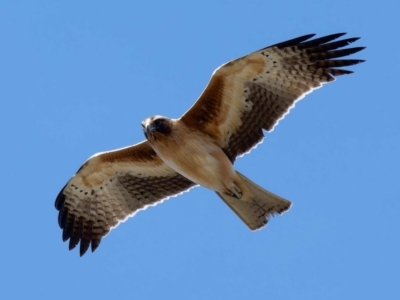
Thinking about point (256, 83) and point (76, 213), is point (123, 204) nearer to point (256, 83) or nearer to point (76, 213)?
point (76, 213)

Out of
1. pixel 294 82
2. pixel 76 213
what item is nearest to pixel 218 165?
pixel 294 82

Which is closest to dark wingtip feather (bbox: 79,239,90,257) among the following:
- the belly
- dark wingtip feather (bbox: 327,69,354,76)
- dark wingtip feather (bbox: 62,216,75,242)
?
dark wingtip feather (bbox: 62,216,75,242)

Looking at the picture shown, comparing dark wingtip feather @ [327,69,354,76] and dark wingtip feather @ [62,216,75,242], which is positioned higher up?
dark wingtip feather @ [327,69,354,76]

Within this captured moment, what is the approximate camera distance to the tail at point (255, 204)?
513 inches

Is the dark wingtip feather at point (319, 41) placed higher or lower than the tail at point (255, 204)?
higher

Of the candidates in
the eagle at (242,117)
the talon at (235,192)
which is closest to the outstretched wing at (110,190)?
the eagle at (242,117)

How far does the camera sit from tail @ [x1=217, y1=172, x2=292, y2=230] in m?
13.0

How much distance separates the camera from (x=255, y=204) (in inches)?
519

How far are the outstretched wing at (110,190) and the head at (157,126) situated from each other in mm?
743

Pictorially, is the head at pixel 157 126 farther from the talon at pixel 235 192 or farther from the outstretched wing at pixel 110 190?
the talon at pixel 235 192

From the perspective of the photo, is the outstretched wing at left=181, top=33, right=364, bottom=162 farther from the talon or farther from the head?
the talon

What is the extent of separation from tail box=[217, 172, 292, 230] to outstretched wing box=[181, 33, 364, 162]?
0.57 m

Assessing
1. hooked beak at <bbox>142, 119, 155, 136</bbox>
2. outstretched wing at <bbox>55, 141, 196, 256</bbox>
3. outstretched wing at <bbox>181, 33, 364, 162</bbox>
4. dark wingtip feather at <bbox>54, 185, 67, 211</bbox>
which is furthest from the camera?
dark wingtip feather at <bbox>54, 185, 67, 211</bbox>

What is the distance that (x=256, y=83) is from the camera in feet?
43.2
